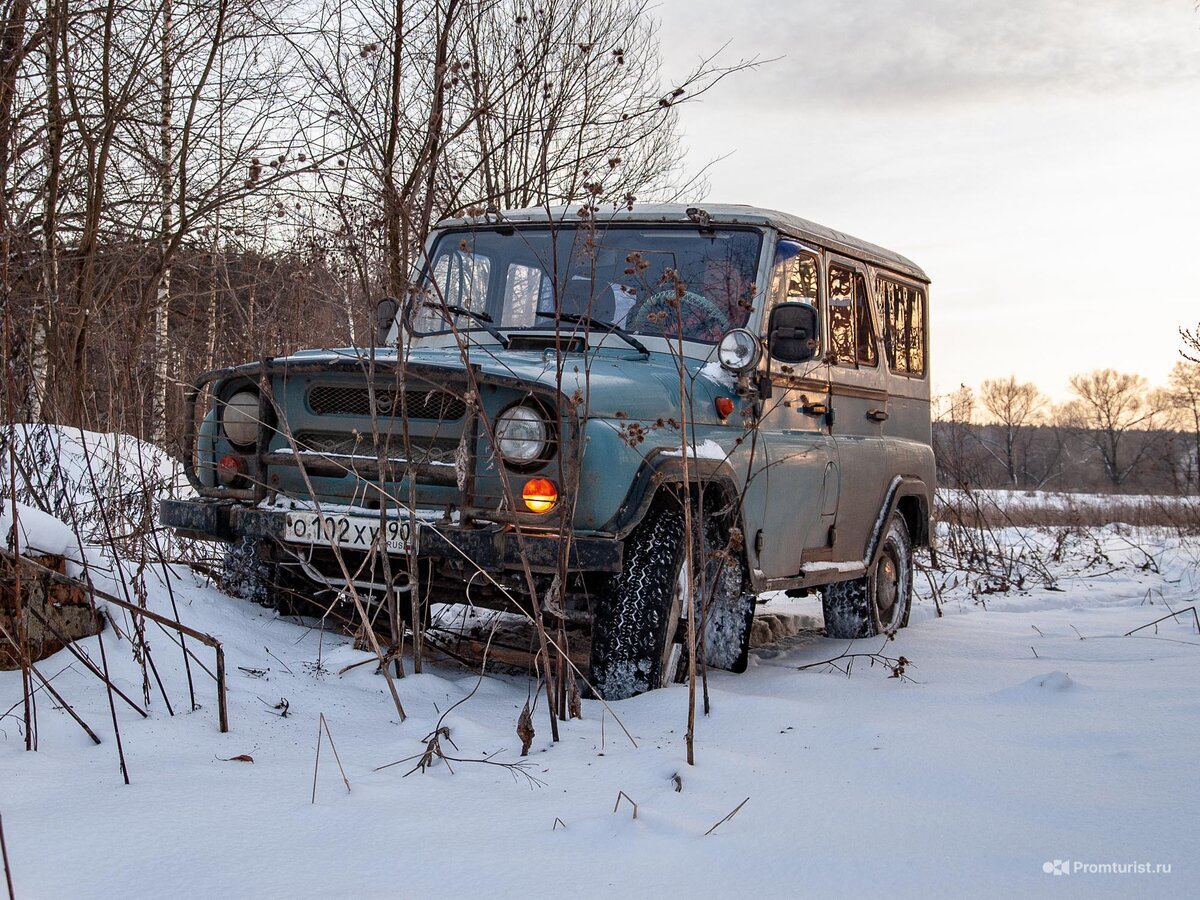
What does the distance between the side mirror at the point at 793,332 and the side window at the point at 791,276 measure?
244mm

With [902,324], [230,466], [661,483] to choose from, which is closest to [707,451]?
[661,483]

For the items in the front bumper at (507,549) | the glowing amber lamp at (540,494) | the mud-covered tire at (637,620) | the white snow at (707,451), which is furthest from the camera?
the white snow at (707,451)

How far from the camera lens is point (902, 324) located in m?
6.20

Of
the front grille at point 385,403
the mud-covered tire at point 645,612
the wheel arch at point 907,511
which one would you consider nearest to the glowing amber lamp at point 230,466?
the front grille at point 385,403

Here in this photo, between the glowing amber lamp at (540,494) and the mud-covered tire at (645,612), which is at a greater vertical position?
the glowing amber lamp at (540,494)

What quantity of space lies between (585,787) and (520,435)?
1.24 m

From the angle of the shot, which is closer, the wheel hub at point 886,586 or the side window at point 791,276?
the side window at point 791,276

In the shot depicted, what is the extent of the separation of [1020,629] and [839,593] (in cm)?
107

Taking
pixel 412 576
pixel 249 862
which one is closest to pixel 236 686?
pixel 412 576

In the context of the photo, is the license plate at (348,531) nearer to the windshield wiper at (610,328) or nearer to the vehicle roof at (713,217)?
the windshield wiper at (610,328)

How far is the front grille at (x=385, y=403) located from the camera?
388 cm

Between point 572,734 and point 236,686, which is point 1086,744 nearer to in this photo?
point 572,734

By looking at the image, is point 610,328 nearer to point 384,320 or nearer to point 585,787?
point 384,320

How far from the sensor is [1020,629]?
621 cm
